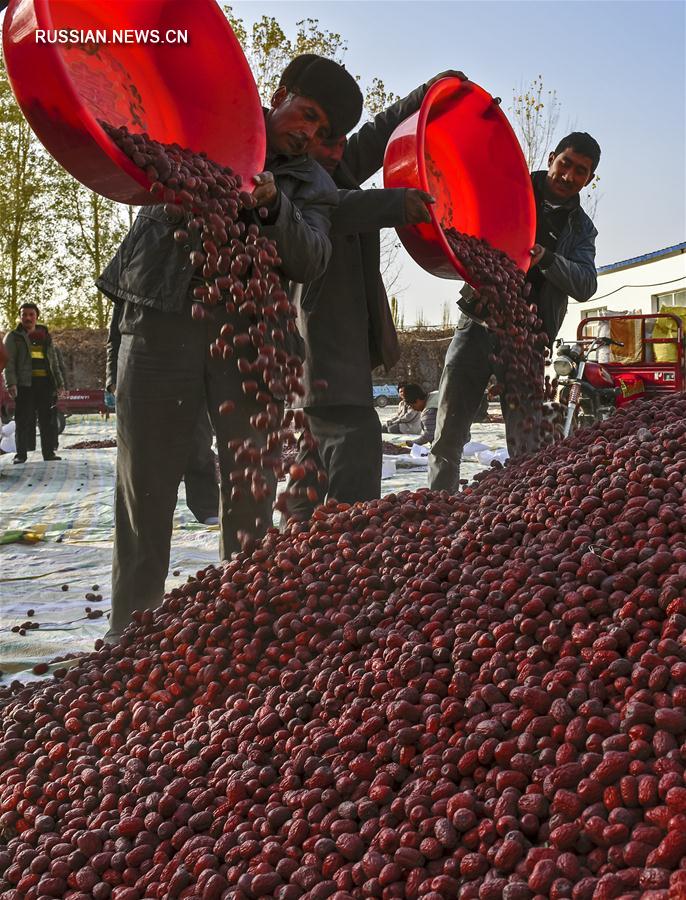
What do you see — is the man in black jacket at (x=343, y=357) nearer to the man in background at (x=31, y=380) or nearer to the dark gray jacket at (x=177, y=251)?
the dark gray jacket at (x=177, y=251)

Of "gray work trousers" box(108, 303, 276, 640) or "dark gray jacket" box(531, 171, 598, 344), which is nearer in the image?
"gray work trousers" box(108, 303, 276, 640)

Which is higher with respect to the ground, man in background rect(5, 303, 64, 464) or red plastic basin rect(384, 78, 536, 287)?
red plastic basin rect(384, 78, 536, 287)

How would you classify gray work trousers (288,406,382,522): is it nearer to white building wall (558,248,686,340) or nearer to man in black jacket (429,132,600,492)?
man in black jacket (429,132,600,492)

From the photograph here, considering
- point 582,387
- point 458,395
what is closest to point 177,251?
point 458,395

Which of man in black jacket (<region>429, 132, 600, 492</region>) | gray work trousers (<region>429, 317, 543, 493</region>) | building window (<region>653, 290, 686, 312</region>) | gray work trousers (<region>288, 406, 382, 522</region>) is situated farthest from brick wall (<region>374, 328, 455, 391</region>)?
gray work trousers (<region>288, 406, 382, 522</region>)

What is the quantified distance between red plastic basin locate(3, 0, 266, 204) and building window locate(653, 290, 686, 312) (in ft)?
40.0

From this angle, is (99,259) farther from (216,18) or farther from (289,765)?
(289,765)

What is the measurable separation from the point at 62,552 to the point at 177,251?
6.35 feet

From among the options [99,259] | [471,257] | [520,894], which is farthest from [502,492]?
[99,259]

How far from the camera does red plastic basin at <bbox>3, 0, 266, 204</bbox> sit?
1726 millimetres

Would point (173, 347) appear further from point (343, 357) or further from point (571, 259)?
point (571, 259)

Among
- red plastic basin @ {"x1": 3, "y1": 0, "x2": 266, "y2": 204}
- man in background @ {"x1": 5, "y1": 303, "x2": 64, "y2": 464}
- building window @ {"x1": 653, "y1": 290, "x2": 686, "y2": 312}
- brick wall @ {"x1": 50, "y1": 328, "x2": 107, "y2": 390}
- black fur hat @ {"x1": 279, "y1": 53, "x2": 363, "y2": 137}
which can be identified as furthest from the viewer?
brick wall @ {"x1": 50, "y1": 328, "x2": 107, "y2": 390}

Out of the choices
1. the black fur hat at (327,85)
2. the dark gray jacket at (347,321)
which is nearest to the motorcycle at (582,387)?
the dark gray jacket at (347,321)

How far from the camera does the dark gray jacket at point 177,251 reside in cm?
206
